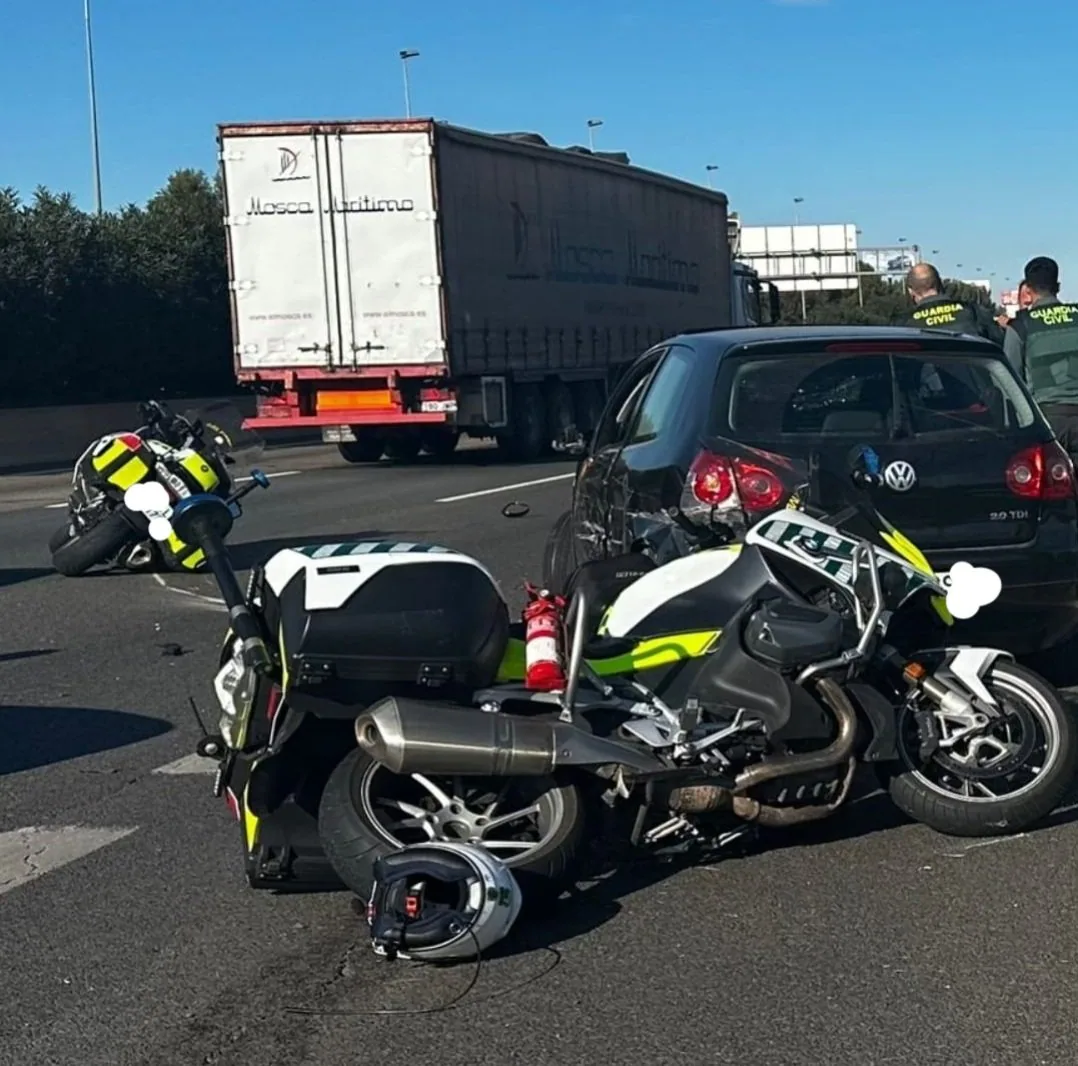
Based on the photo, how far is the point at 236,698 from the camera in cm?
492

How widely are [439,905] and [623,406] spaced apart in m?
4.39

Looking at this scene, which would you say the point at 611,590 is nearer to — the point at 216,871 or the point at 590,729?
the point at 590,729

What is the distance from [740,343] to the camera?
7273 millimetres

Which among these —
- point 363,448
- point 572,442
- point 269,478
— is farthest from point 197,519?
point 363,448

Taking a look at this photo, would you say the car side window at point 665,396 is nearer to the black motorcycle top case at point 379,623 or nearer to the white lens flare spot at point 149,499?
the black motorcycle top case at point 379,623

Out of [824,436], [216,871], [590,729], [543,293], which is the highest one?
[543,293]

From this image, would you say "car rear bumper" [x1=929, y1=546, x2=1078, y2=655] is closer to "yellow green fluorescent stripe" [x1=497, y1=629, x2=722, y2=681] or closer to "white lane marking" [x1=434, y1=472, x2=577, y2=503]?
"yellow green fluorescent stripe" [x1=497, y1=629, x2=722, y2=681]

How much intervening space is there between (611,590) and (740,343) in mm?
2046

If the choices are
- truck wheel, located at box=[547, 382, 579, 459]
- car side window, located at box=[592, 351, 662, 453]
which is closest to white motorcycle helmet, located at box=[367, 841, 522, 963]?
car side window, located at box=[592, 351, 662, 453]

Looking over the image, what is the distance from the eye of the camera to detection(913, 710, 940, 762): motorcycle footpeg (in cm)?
532

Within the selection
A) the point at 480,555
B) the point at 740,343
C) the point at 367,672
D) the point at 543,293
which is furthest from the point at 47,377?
the point at 367,672

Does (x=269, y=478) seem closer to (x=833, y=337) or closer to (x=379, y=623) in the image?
(x=833, y=337)

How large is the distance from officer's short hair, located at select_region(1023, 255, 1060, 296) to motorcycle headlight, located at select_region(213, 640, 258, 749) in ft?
21.5

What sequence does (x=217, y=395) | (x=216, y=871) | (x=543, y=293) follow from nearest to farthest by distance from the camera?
(x=216, y=871) < (x=543, y=293) < (x=217, y=395)
